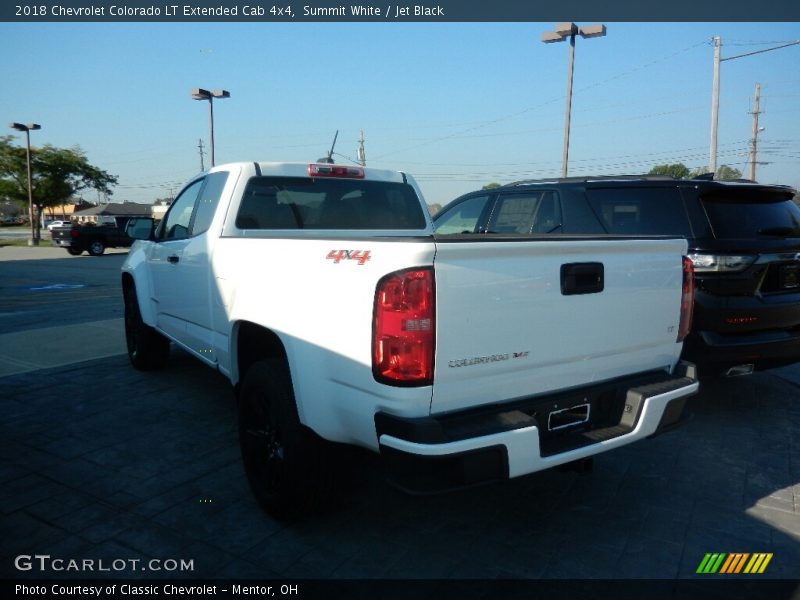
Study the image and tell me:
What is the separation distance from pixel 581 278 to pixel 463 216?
3764 millimetres

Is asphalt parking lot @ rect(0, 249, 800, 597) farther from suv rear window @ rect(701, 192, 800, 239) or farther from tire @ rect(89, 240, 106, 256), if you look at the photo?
tire @ rect(89, 240, 106, 256)

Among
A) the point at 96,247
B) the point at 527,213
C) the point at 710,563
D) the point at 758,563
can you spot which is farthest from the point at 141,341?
the point at 96,247

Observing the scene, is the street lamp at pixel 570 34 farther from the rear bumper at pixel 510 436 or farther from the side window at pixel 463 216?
the rear bumper at pixel 510 436

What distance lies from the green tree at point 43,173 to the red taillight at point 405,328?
4476 centimetres

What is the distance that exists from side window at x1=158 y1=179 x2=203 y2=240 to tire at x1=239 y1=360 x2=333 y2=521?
1.85 m

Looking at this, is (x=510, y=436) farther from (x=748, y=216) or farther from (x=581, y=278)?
(x=748, y=216)

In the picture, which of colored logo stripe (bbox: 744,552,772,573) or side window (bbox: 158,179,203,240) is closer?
colored logo stripe (bbox: 744,552,772,573)

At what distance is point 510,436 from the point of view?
2293mm

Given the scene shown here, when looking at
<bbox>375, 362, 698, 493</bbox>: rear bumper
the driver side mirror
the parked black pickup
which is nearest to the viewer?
<bbox>375, 362, 698, 493</bbox>: rear bumper

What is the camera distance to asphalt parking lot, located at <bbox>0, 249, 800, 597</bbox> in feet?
8.95

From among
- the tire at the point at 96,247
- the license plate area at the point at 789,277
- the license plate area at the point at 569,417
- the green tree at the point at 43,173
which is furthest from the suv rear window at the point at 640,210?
the green tree at the point at 43,173

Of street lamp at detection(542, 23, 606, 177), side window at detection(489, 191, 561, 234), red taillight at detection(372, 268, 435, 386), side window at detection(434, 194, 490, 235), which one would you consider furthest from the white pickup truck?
street lamp at detection(542, 23, 606, 177)

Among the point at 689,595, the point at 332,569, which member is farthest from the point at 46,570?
the point at 689,595

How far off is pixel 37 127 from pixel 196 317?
3809cm
